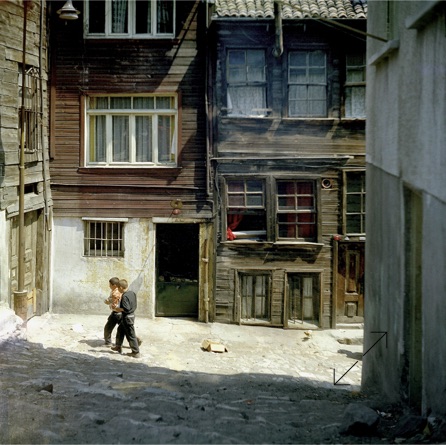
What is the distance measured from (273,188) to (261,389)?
7.45m

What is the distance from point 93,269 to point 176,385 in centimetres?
757

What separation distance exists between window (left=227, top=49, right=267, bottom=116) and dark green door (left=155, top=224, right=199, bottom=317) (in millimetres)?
3245

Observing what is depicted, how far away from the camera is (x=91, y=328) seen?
1609cm

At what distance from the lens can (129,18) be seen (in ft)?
55.8

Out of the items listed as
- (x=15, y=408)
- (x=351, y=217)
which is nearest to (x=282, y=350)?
(x=351, y=217)

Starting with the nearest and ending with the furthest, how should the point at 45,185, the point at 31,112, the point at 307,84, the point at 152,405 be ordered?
the point at 152,405 → the point at 31,112 → the point at 45,185 → the point at 307,84

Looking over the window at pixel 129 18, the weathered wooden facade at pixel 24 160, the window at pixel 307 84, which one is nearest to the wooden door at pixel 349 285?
the window at pixel 307 84

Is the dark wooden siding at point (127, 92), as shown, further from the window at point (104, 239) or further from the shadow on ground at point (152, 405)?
the shadow on ground at point (152, 405)

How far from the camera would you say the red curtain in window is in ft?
57.0

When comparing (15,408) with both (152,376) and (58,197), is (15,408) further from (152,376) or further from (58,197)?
(58,197)

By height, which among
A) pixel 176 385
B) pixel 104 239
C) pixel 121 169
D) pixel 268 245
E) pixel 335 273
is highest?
pixel 121 169

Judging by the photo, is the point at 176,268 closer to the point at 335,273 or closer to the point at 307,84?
the point at 335,273

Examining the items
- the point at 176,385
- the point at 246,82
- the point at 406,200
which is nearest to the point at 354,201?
the point at 246,82

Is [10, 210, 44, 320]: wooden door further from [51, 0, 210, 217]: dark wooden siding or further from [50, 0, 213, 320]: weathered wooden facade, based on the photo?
[51, 0, 210, 217]: dark wooden siding
